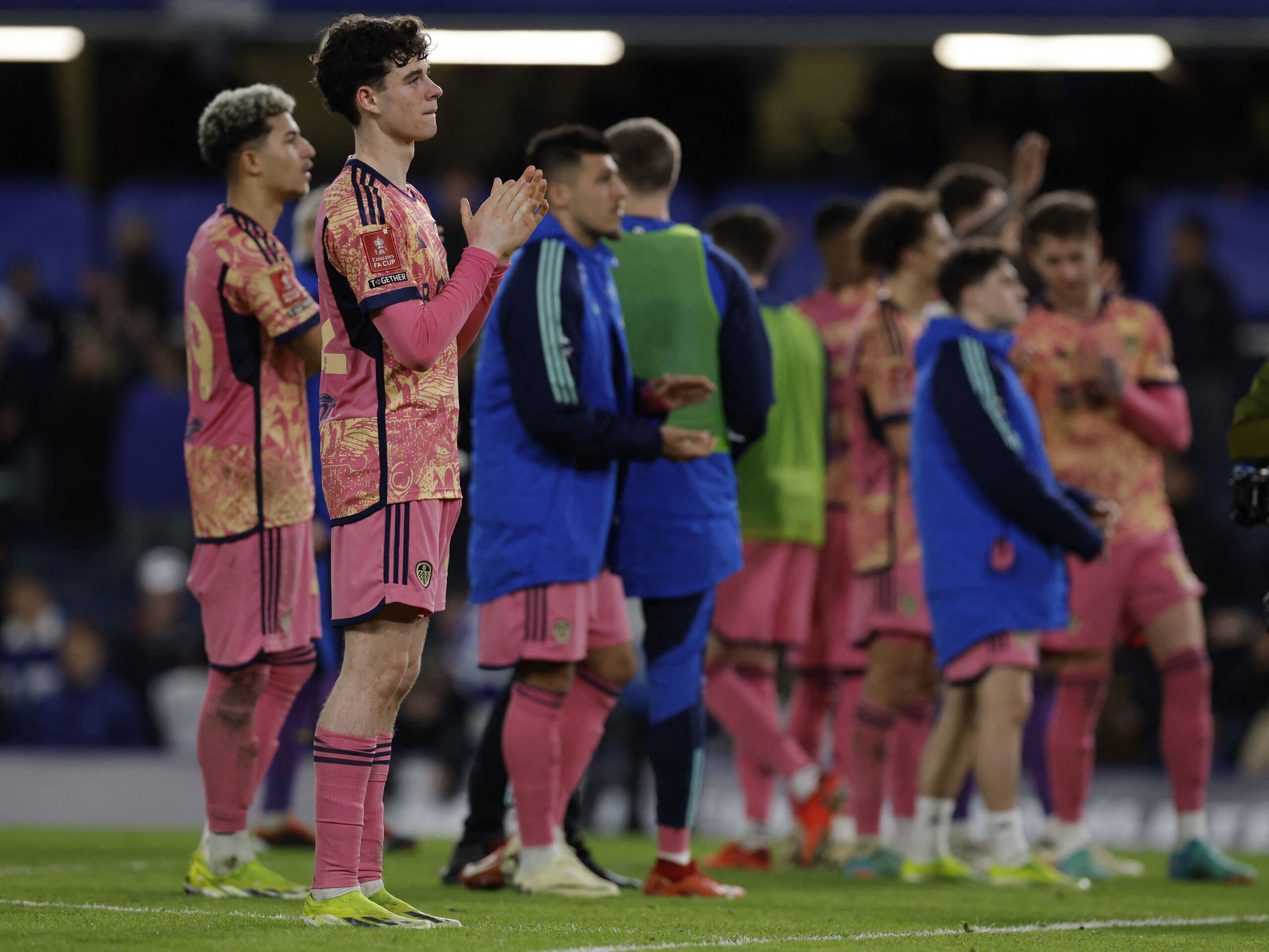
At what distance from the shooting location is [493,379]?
20.3ft

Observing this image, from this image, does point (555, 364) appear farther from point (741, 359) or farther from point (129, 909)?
point (129, 909)

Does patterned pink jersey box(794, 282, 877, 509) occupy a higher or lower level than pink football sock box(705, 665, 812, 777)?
higher

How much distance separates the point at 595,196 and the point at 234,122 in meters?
1.17

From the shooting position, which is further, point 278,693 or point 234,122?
point 278,693

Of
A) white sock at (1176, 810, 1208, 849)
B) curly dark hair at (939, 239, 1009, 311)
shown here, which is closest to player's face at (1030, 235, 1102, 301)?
curly dark hair at (939, 239, 1009, 311)

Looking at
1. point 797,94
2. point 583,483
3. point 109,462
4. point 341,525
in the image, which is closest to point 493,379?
point 583,483

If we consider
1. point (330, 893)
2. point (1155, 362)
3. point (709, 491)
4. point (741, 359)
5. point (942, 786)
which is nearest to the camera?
point (330, 893)

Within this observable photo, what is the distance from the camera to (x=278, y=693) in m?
6.26

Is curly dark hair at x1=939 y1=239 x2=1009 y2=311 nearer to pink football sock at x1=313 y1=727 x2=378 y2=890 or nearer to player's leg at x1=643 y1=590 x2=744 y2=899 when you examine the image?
player's leg at x1=643 y1=590 x2=744 y2=899

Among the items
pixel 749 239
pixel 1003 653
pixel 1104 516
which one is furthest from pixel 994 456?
pixel 749 239

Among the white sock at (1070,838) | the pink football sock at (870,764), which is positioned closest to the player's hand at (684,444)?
the pink football sock at (870,764)

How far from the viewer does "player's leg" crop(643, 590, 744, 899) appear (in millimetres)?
6012

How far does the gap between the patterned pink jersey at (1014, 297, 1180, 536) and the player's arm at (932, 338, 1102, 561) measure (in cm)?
108

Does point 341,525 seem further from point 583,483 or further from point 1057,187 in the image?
point 1057,187
